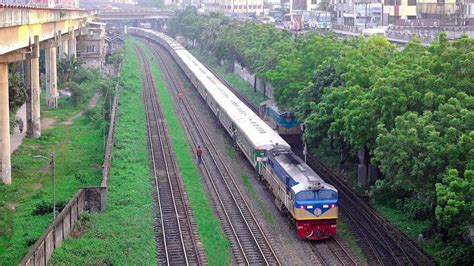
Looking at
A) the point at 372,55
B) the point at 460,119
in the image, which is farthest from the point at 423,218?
the point at 372,55

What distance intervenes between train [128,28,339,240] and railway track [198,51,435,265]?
1678 millimetres

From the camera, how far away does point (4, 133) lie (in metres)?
34.6

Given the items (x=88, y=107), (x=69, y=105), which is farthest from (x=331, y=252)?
(x=69, y=105)

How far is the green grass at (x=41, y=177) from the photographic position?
26.3 metres

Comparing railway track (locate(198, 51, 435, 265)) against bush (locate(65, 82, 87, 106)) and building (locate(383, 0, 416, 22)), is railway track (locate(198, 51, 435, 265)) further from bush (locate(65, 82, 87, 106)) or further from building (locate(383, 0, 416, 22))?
building (locate(383, 0, 416, 22))

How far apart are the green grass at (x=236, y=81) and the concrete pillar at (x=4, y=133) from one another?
95.5ft

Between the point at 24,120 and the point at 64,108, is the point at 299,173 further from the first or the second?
the point at 64,108

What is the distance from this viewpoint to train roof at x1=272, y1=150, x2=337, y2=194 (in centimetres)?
2688

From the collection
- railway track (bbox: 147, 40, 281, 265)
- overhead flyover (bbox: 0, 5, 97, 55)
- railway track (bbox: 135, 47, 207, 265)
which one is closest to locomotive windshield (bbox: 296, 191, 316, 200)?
railway track (bbox: 147, 40, 281, 265)

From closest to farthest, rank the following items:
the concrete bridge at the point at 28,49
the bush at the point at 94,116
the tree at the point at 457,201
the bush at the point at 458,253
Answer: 1. the tree at the point at 457,201
2. the bush at the point at 458,253
3. the concrete bridge at the point at 28,49
4. the bush at the point at 94,116

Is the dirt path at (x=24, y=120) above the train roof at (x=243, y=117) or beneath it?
beneath

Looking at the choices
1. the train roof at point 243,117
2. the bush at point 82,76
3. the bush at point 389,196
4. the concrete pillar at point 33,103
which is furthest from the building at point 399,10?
the bush at point 389,196

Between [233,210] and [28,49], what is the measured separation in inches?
632

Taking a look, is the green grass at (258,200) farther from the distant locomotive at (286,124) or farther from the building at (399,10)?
the building at (399,10)
